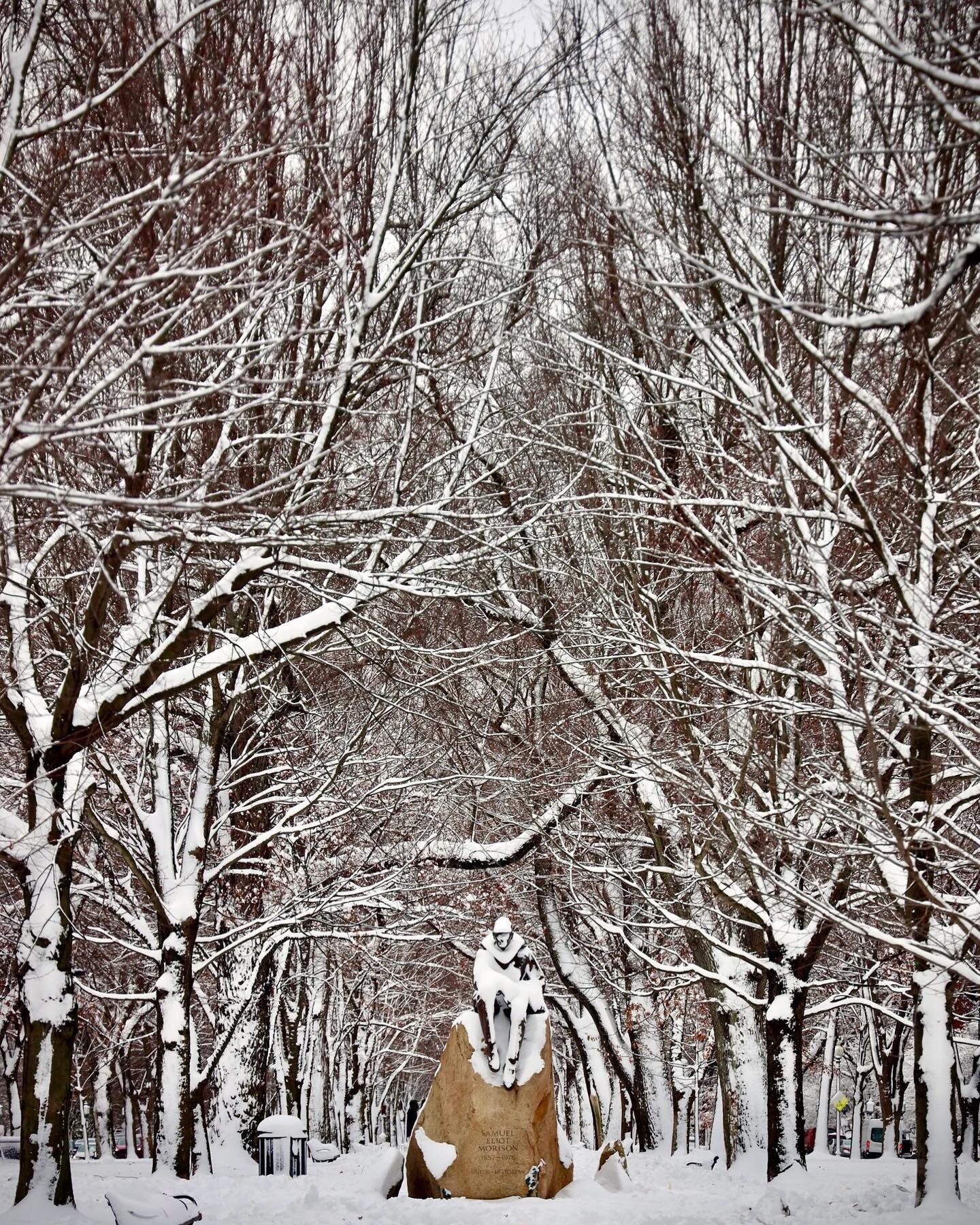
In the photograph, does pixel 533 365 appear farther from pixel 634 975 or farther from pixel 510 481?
pixel 634 975

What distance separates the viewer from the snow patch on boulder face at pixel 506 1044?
11.8 m

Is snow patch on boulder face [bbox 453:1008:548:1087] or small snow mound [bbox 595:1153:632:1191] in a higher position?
snow patch on boulder face [bbox 453:1008:548:1087]

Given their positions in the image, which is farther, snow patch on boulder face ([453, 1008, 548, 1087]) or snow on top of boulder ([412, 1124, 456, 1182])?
snow patch on boulder face ([453, 1008, 548, 1087])

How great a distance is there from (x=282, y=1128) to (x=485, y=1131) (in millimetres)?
5955

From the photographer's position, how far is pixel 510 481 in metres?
12.5

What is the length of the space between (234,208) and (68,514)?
1580 millimetres

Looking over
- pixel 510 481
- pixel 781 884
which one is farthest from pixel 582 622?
pixel 781 884

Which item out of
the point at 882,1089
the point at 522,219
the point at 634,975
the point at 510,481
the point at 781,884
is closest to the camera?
the point at 781,884

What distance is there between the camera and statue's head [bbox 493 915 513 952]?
12883 mm

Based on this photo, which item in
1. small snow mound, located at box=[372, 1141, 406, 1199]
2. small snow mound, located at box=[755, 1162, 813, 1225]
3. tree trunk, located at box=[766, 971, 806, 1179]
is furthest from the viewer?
small snow mound, located at box=[372, 1141, 406, 1199]

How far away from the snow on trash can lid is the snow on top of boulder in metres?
5.04

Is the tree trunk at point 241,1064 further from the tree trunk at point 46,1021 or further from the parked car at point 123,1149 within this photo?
the parked car at point 123,1149

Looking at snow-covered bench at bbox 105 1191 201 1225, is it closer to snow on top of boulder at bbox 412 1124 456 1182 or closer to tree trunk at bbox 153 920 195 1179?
tree trunk at bbox 153 920 195 1179

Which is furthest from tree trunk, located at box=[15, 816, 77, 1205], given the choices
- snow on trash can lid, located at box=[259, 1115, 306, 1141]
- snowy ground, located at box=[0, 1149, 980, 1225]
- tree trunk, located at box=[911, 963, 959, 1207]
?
snow on trash can lid, located at box=[259, 1115, 306, 1141]
